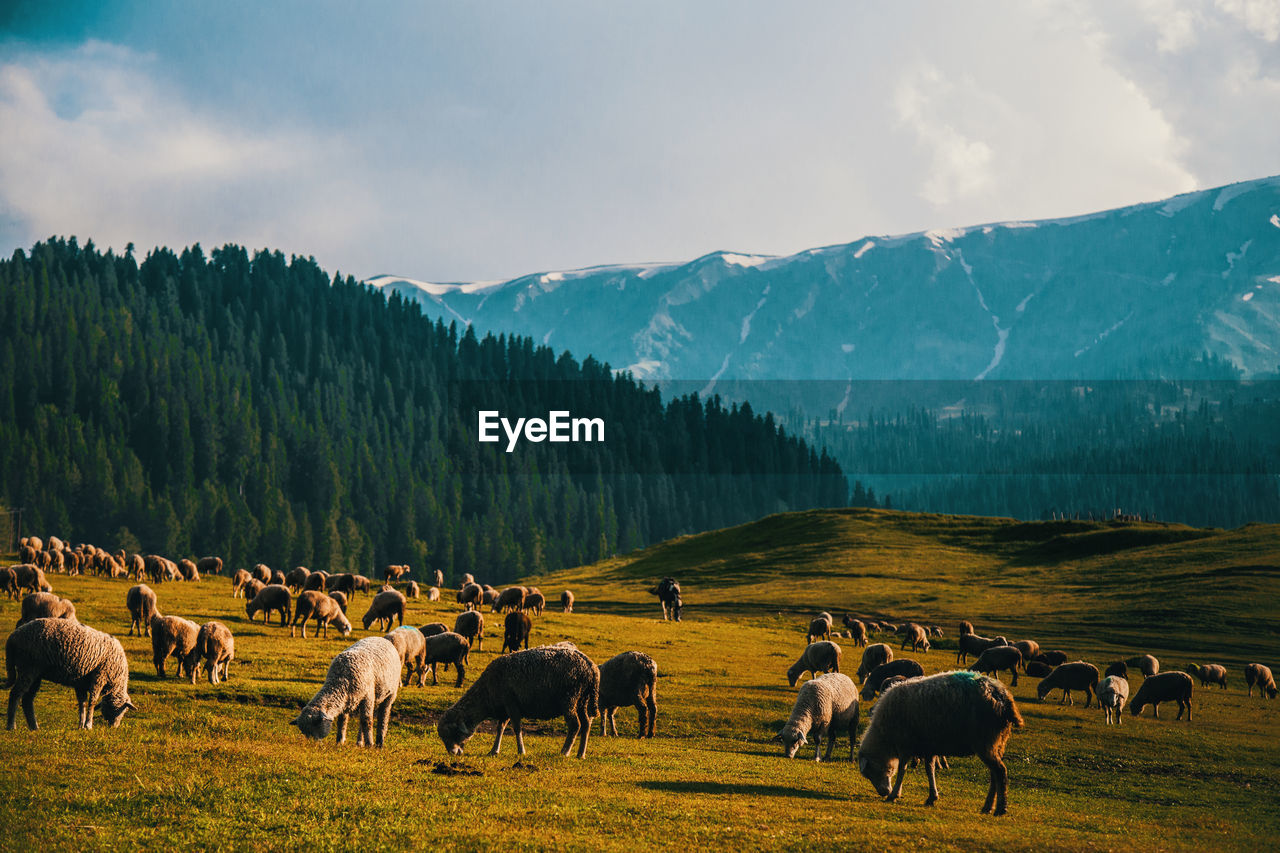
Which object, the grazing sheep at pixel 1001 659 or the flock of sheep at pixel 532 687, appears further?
the grazing sheep at pixel 1001 659

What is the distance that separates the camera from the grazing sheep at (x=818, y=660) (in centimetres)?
3878

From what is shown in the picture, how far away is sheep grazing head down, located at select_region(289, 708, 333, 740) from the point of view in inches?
802

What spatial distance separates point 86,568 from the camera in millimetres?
75000

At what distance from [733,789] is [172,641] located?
1967 centimetres

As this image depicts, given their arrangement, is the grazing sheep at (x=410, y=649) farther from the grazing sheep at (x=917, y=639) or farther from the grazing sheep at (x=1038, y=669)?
the grazing sheep at (x=917, y=639)

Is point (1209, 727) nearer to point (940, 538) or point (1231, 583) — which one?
point (1231, 583)

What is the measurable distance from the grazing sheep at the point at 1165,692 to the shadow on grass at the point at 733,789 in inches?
1069

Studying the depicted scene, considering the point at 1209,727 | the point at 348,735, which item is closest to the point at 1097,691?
the point at 1209,727

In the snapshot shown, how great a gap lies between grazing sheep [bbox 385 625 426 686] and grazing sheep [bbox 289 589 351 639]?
9.26m

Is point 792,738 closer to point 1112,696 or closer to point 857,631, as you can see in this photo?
point 1112,696

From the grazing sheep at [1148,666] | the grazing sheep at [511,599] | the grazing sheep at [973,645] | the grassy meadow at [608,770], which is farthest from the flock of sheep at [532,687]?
the grazing sheep at [511,599]

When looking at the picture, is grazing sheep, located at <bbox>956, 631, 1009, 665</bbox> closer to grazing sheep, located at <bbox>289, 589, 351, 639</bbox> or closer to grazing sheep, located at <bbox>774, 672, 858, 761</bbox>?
grazing sheep, located at <bbox>774, 672, 858, 761</bbox>

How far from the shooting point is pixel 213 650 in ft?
97.7

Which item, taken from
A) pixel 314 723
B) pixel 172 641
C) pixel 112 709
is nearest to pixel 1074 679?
pixel 314 723
